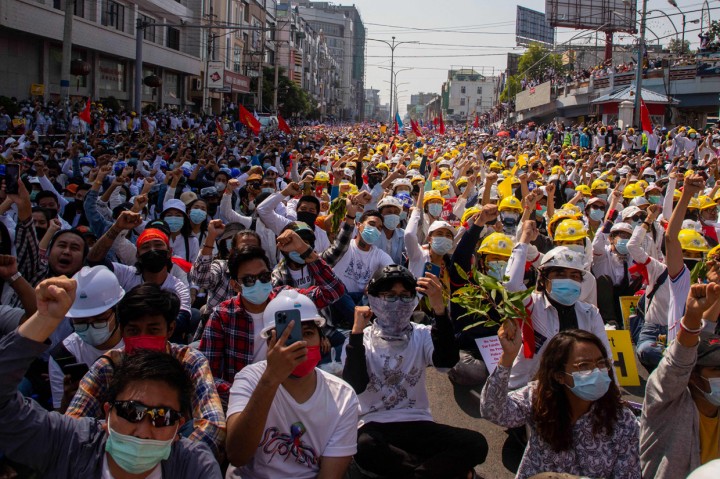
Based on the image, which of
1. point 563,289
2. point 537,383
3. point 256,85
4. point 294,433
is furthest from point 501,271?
point 256,85

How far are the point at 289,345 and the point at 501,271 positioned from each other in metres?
3.39

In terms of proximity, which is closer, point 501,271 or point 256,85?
point 501,271

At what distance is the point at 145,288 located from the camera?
374 centimetres

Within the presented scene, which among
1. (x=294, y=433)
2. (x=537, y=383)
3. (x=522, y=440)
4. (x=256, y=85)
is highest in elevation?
(x=256, y=85)

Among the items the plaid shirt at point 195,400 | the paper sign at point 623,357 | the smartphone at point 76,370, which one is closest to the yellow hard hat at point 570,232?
the paper sign at point 623,357

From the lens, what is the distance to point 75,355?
3.77 m

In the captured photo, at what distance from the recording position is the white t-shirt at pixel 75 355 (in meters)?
3.74

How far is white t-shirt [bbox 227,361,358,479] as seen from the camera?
3.26 m

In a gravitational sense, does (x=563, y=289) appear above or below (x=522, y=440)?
above

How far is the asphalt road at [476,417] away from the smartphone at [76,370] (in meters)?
2.56

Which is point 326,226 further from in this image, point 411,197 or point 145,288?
point 145,288

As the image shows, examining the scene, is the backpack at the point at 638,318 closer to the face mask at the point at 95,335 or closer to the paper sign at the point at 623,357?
the paper sign at the point at 623,357

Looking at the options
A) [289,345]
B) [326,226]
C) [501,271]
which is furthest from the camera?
[326,226]

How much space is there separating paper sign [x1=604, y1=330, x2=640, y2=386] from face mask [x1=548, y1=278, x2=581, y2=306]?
149cm
